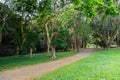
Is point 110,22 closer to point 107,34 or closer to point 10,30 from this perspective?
point 107,34

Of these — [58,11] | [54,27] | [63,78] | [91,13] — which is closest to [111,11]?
[91,13]

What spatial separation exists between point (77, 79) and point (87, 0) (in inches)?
321

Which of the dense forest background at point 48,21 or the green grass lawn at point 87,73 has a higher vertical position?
the dense forest background at point 48,21

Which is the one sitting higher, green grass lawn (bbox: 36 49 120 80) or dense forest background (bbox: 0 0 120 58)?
dense forest background (bbox: 0 0 120 58)

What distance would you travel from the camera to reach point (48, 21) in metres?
24.5

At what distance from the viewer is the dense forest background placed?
Answer: 20.0 m

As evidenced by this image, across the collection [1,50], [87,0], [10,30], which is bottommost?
[1,50]

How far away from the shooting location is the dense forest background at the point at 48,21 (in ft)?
65.7

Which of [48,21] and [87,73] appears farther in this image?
[48,21]

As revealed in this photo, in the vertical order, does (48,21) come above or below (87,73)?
above

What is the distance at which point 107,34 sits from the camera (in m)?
40.9

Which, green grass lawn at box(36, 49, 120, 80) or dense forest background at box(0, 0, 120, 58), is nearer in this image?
green grass lawn at box(36, 49, 120, 80)

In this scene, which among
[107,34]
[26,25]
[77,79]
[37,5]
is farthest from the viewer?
[107,34]

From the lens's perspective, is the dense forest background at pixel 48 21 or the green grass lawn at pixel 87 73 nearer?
the green grass lawn at pixel 87 73
